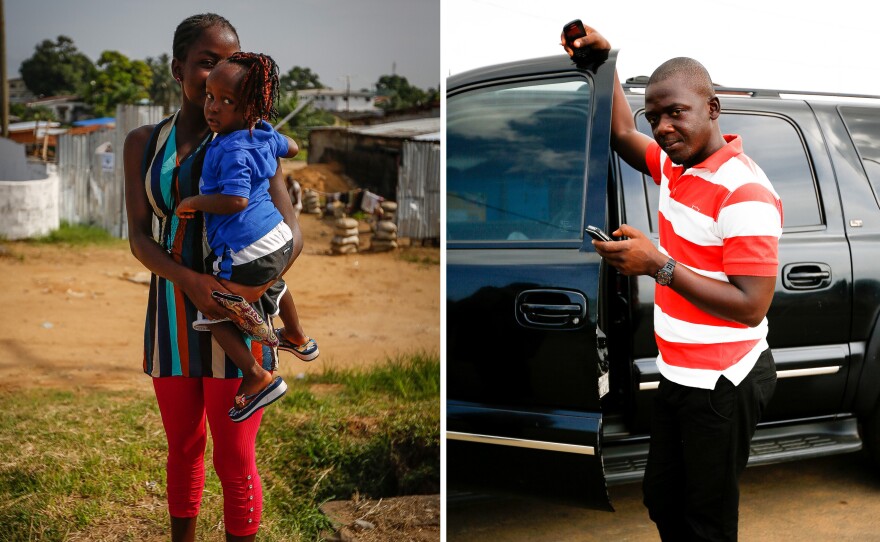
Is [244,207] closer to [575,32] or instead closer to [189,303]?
[189,303]

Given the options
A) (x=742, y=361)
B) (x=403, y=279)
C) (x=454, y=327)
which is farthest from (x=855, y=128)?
(x=403, y=279)

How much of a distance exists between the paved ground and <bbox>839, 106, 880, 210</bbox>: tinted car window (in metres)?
1.23

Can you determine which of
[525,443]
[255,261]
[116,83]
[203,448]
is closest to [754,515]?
[525,443]

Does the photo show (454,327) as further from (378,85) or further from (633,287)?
(378,85)

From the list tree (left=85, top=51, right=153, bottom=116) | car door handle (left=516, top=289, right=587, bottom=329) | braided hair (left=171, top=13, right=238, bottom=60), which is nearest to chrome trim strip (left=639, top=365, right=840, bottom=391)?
car door handle (left=516, top=289, right=587, bottom=329)

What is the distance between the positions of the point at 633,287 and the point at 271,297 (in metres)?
1.29

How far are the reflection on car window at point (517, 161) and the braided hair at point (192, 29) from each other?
0.93 m

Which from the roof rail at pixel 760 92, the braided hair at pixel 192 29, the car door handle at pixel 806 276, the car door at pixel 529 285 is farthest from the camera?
the roof rail at pixel 760 92

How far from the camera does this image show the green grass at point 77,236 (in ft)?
10.5

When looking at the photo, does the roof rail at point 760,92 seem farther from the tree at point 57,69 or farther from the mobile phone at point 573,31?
the tree at point 57,69

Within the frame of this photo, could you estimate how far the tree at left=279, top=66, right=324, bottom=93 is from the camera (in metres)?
2.90

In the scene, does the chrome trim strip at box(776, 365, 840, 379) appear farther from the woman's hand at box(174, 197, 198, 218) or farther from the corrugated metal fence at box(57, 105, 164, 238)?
the corrugated metal fence at box(57, 105, 164, 238)

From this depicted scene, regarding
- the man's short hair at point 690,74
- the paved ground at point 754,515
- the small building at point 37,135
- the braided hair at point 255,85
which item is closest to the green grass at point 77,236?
the small building at point 37,135

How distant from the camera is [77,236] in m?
3.32
